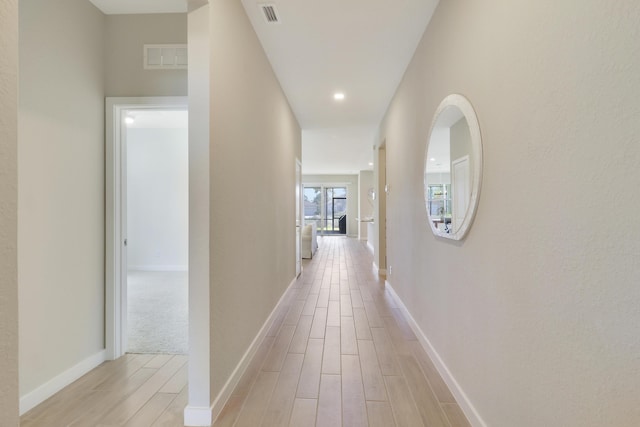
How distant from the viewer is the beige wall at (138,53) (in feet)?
7.99

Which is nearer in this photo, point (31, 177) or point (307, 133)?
point (31, 177)

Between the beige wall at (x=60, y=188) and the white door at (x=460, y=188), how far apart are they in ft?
8.56

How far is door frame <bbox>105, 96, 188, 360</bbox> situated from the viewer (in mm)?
2406

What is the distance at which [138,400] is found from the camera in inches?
74.9

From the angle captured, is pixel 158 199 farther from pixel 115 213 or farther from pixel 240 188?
pixel 240 188

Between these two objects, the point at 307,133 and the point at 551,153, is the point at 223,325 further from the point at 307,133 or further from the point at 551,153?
the point at 307,133

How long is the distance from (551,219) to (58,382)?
2.90m

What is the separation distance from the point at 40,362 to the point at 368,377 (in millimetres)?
2113

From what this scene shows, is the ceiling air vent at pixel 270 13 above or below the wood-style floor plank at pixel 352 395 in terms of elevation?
above

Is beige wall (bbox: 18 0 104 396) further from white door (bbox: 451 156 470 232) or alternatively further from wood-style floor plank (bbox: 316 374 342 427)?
white door (bbox: 451 156 470 232)

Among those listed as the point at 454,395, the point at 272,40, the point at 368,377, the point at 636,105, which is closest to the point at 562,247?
the point at 636,105

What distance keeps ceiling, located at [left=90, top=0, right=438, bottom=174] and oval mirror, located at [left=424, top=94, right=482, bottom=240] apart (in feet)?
3.00

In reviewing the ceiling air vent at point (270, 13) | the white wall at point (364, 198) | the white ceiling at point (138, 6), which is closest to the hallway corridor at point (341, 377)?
the ceiling air vent at point (270, 13)

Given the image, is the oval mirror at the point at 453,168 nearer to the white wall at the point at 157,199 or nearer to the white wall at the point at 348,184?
the white wall at the point at 157,199
